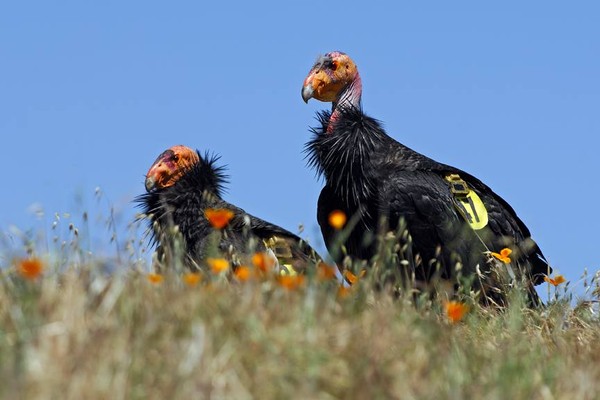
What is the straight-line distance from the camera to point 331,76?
376 inches

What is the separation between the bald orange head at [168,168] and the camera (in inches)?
369

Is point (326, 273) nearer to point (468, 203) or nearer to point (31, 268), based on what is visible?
point (31, 268)

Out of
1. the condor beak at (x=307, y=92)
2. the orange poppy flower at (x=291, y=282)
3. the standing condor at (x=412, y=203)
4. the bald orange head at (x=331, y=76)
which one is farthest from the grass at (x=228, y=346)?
the bald orange head at (x=331, y=76)

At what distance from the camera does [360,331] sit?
152 inches

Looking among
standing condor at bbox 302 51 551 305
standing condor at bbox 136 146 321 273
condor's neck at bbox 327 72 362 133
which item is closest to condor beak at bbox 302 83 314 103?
standing condor at bbox 302 51 551 305

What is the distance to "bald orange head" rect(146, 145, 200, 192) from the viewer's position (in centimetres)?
938

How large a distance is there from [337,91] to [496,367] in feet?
18.7

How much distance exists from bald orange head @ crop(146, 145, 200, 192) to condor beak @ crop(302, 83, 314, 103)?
961 millimetres

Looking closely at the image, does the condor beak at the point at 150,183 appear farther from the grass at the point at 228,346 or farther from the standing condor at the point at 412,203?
the grass at the point at 228,346

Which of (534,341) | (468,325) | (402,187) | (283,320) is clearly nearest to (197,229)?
(402,187)

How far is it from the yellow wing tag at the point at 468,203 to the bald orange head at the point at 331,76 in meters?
1.41

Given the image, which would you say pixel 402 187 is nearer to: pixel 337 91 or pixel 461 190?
pixel 461 190

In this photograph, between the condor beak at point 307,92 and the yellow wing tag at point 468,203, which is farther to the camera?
the condor beak at point 307,92

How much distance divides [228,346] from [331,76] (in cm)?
618
